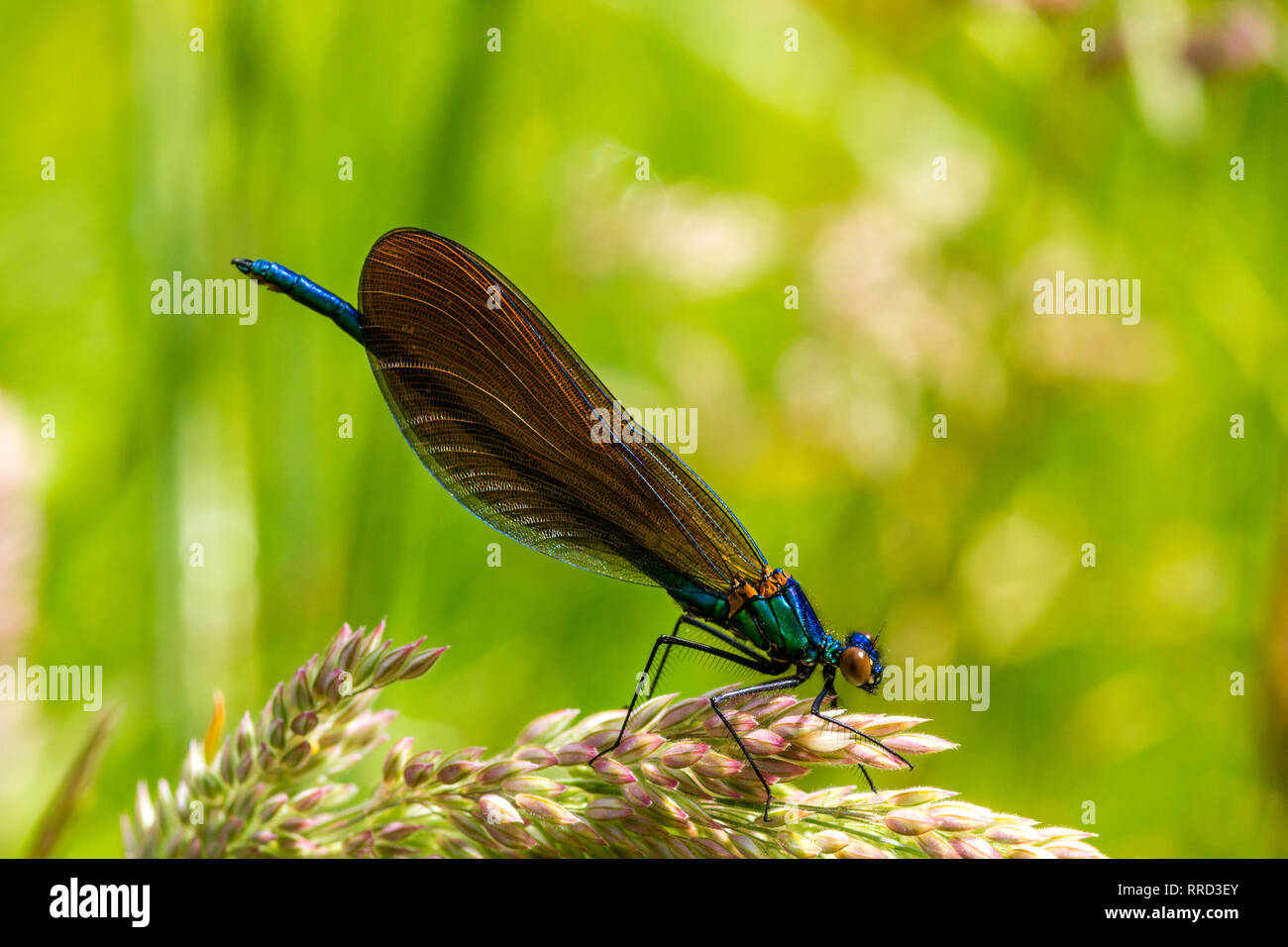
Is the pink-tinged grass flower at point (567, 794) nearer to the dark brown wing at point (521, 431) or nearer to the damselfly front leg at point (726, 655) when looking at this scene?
the damselfly front leg at point (726, 655)

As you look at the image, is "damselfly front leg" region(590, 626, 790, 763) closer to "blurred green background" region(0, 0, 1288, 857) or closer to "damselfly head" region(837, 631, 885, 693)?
"damselfly head" region(837, 631, 885, 693)

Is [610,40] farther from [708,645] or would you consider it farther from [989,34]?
[708,645]

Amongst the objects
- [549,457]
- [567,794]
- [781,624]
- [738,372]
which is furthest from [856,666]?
[738,372]

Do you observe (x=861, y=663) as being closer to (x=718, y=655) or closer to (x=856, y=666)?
(x=856, y=666)

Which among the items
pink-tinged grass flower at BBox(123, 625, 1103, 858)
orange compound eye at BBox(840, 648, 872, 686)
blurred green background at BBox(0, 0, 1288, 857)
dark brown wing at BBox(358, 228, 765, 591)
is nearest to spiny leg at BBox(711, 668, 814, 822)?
pink-tinged grass flower at BBox(123, 625, 1103, 858)

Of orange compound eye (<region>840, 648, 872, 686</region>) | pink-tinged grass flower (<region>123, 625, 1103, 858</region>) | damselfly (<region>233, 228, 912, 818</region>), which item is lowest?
pink-tinged grass flower (<region>123, 625, 1103, 858</region>)

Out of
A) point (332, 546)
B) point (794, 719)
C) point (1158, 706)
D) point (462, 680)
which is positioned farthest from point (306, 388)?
point (1158, 706)
